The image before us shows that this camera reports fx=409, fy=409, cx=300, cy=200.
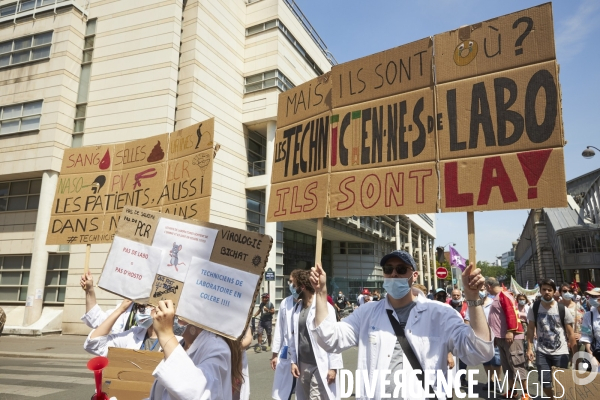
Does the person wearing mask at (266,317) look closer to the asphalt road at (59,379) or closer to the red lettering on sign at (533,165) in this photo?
the asphalt road at (59,379)

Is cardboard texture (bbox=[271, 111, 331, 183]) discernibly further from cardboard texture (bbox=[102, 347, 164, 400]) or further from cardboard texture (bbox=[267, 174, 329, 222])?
cardboard texture (bbox=[102, 347, 164, 400])

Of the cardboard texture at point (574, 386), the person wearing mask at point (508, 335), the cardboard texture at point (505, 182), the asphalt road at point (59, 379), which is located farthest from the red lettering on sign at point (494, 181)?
the asphalt road at point (59, 379)

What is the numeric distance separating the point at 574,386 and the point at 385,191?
89.3 inches

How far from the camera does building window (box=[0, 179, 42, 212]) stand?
21125mm

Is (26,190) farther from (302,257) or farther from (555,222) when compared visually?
(555,222)

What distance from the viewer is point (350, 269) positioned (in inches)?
1551

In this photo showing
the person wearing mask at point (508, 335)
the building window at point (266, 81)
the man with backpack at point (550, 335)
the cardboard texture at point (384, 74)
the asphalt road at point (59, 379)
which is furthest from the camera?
the building window at point (266, 81)

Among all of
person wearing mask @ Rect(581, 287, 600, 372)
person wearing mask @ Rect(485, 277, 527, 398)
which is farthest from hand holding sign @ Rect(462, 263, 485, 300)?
person wearing mask @ Rect(581, 287, 600, 372)

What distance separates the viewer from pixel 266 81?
23.0 metres

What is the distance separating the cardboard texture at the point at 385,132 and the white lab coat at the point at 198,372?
7.15ft

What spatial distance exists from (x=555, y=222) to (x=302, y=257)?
3990 cm

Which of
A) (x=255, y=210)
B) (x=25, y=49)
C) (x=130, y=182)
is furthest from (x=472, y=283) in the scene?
(x=25, y=49)

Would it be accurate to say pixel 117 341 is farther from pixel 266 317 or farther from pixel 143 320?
pixel 266 317

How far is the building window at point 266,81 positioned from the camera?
74.8 ft
